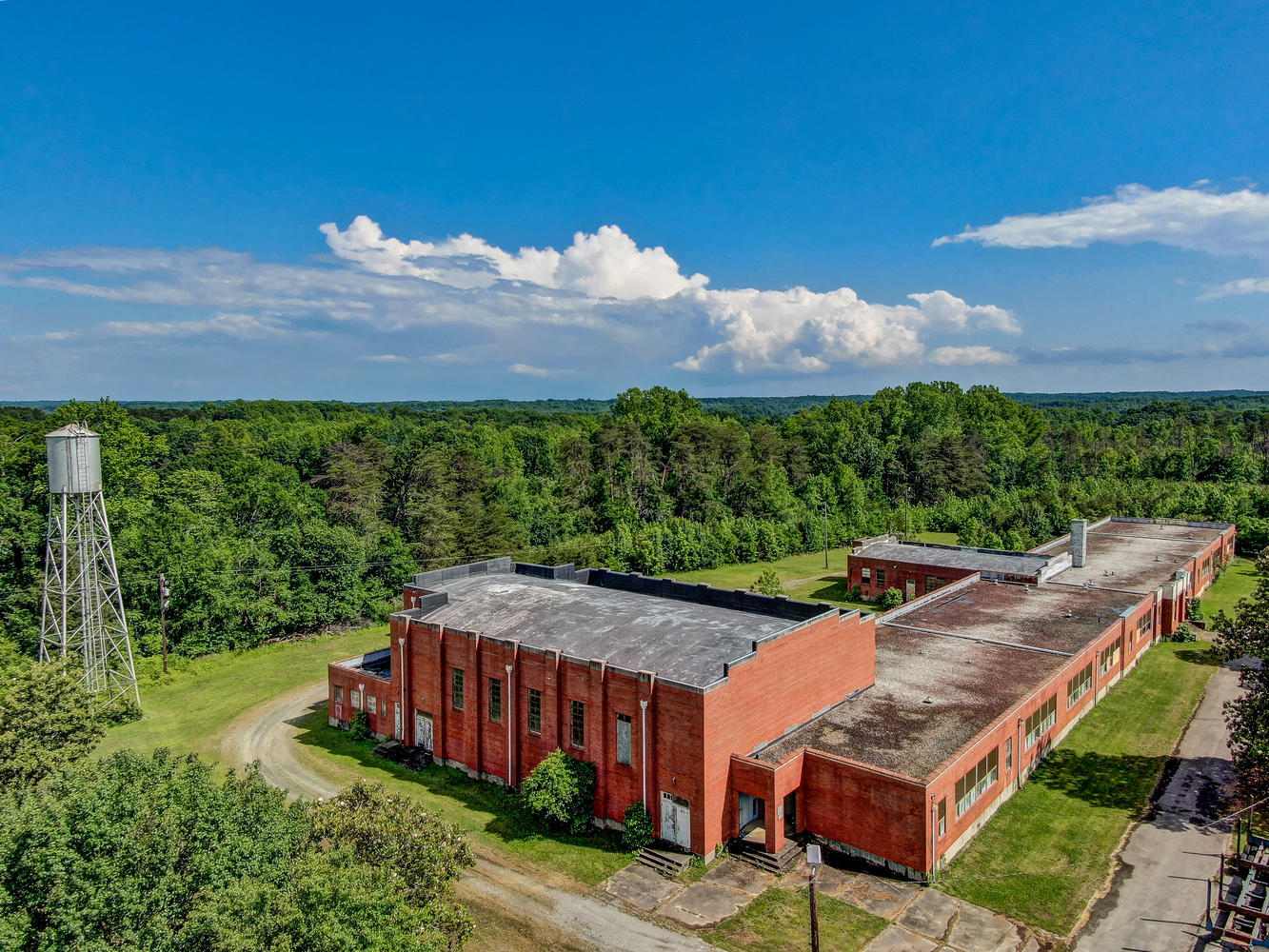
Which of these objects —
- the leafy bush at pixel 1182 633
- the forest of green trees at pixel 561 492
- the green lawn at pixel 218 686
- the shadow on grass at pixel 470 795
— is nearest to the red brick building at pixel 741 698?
the shadow on grass at pixel 470 795

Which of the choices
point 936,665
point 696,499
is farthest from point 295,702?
point 696,499

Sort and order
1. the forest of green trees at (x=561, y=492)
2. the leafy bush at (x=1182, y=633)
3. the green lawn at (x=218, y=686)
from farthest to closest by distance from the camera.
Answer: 1. the forest of green trees at (x=561, y=492)
2. the leafy bush at (x=1182, y=633)
3. the green lawn at (x=218, y=686)

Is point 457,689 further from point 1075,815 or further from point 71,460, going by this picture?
point 1075,815

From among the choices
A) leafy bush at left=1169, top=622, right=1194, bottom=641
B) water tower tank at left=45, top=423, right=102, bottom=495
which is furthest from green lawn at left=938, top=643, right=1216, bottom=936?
water tower tank at left=45, top=423, right=102, bottom=495

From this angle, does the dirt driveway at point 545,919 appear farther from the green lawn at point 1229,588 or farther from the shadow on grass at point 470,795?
the green lawn at point 1229,588

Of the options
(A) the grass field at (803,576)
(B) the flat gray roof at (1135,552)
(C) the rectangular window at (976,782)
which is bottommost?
(A) the grass field at (803,576)

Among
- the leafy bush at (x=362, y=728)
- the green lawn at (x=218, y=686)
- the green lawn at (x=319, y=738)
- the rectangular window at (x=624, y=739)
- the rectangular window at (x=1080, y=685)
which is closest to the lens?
the green lawn at (x=319, y=738)

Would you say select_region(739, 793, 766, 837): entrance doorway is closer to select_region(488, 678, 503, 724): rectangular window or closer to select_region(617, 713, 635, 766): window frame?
select_region(617, 713, 635, 766): window frame
